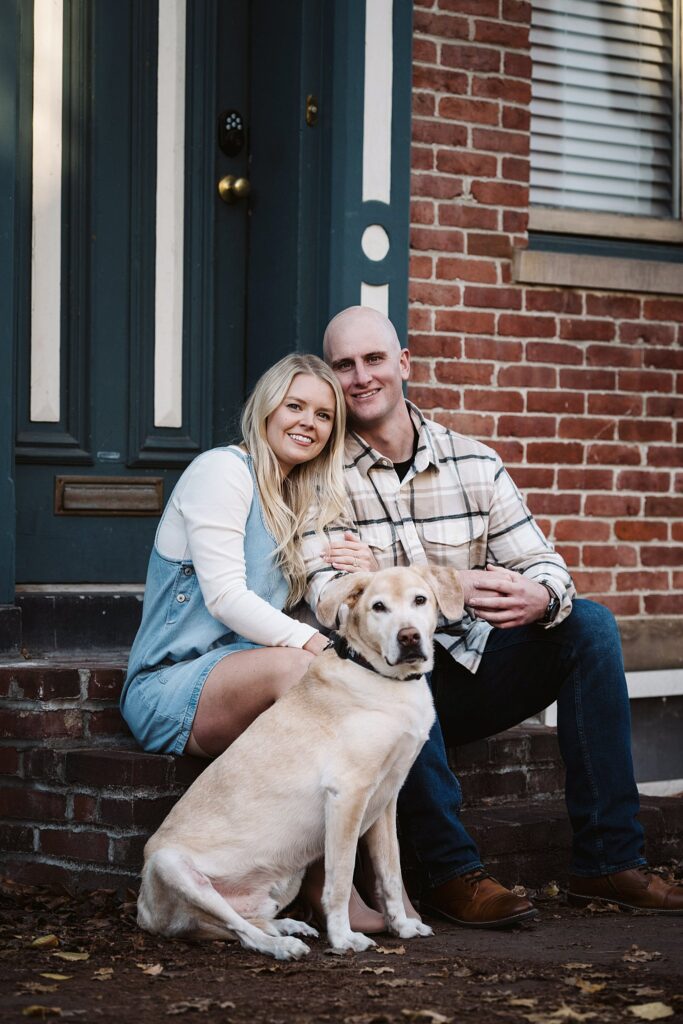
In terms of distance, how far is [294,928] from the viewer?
3432 mm

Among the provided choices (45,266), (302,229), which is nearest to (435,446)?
(302,229)

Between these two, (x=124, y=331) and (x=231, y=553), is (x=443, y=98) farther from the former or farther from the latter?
(x=231, y=553)

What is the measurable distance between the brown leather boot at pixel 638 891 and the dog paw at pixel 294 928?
0.96m

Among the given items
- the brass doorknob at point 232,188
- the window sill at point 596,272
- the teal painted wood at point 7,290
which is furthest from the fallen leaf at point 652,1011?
the brass doorknob at point 232,188

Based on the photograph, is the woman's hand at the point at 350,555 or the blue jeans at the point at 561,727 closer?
the blue jeans at the point at 561,727

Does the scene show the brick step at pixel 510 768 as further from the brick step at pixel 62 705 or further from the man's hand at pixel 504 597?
the brick step at pixel 62 705

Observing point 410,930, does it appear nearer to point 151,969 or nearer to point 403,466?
point 151,969

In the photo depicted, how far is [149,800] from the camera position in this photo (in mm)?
3889

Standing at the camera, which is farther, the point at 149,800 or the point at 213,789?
the point at 149,800

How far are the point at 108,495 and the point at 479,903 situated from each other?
88.1 inches

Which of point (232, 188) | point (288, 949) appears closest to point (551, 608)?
point (288, 949)

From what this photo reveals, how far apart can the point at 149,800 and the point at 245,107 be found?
9.31 feet

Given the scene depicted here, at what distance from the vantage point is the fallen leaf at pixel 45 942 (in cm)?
338

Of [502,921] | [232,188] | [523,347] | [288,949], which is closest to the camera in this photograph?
[288,949]
